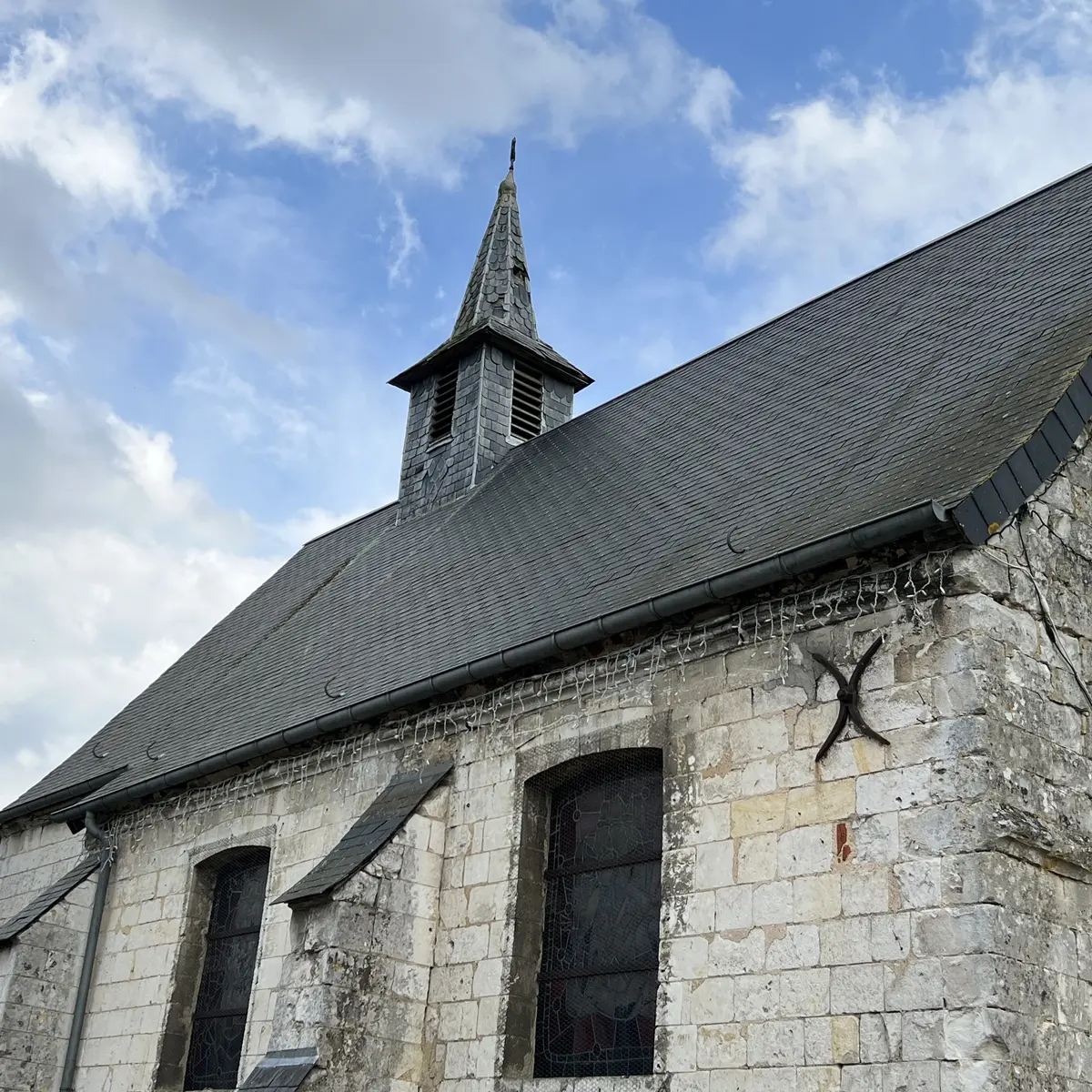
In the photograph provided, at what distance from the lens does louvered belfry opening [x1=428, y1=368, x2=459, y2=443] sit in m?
16.8

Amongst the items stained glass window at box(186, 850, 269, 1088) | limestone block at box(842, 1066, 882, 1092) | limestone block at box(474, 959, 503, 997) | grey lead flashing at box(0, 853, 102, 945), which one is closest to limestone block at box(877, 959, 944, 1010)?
limestone block at box(842, 1066, 882, 1092)

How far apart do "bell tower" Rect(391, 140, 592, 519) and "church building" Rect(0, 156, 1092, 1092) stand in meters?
2.33

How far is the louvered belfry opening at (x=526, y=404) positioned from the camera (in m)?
16.5

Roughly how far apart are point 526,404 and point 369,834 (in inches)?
332

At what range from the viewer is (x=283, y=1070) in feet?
26.6

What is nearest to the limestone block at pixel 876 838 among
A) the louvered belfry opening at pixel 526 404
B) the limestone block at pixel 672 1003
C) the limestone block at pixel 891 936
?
the limestone block at pixel 891 936

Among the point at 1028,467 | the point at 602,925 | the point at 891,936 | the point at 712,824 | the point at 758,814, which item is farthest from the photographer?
the point at 602,925

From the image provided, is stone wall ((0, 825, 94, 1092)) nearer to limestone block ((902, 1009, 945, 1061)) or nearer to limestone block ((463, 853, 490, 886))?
limestone block ((463, 853, 490, 886))

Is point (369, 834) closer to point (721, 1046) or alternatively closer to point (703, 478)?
point (721, 1046)

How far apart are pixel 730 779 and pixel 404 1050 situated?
2885 millimetres

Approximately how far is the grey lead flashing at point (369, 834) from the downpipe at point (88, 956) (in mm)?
3589

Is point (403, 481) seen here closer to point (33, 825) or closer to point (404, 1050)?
point (33, 825)

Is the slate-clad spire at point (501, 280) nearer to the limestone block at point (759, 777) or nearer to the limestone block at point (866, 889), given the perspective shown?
the limestone block at point (759, 777)

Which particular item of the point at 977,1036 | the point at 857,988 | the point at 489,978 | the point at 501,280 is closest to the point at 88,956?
the point at 489,978
